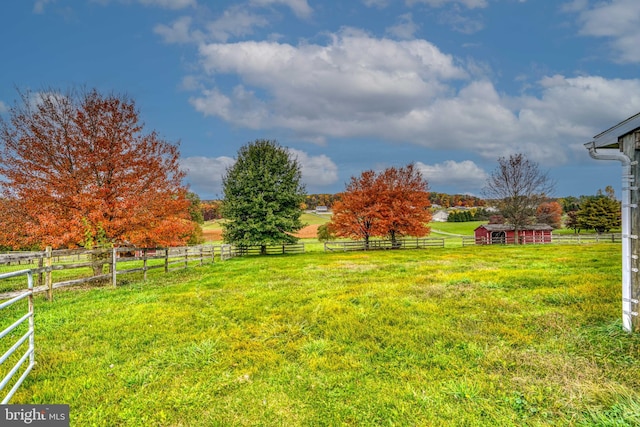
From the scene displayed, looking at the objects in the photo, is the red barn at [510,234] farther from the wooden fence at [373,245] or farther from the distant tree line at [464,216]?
the distant tree line at [464,216]

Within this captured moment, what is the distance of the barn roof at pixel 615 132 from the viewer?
5.14 m

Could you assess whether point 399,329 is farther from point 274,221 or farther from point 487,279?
point 274,221

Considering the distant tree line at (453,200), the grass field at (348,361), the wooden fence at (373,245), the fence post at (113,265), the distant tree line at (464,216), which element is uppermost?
the distant tree line at (453,200)

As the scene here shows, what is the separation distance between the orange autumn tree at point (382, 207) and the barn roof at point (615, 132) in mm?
24990

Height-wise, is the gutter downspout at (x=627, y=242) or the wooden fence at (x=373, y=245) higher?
the gutter downspout at (x=627, y=242)

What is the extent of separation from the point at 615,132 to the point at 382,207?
25856 mm

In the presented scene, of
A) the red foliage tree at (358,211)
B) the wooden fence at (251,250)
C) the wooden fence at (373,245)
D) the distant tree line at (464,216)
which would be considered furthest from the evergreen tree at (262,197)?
the distant tree line at (464,216)

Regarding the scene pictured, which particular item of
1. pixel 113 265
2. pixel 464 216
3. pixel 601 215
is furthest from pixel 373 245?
pixel 464 216

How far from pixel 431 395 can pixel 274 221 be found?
24889 millimetres

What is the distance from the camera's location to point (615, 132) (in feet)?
18.4

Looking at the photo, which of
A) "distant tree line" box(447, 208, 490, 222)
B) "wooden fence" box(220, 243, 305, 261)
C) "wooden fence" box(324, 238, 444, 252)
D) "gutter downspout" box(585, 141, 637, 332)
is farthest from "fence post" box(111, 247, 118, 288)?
"distant tree line" box(447, 208, 490, 222)

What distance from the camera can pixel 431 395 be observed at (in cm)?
383

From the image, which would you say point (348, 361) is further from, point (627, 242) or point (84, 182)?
point (84, 182)

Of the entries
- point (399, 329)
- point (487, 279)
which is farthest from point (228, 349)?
point (487, 279)
